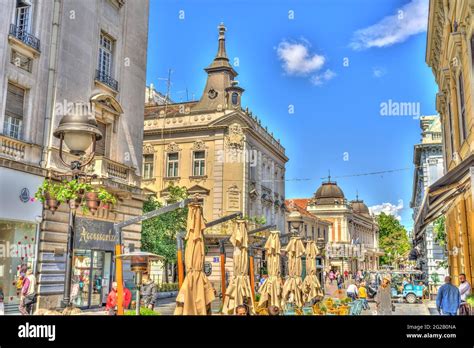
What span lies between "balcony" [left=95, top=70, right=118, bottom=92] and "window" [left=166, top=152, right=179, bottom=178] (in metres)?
19.9

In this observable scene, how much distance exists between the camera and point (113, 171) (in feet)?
65.0

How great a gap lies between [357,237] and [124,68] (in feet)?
231

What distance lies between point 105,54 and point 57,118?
16.1ft

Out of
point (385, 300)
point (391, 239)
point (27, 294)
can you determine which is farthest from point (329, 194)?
point (27, 294)

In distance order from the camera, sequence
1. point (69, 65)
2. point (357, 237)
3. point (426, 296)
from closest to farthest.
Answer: point (69, 65) < point (426, 296) < point (357, 237)

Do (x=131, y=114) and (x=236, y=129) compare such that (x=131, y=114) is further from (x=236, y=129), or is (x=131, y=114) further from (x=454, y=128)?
(x=236, y=129)

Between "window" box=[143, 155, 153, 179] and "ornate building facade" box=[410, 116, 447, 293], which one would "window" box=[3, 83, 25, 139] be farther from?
"ornate building facade" box=[410, 116, 447, 293]

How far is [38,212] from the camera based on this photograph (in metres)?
16.2

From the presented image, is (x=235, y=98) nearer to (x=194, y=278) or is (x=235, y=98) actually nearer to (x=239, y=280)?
(x=239, y=280)

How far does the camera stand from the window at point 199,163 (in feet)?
132

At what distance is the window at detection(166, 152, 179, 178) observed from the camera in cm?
4069

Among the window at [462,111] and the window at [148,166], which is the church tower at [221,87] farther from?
the window at [462,111]

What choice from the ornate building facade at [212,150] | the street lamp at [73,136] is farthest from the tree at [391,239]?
the street lamp at [73,136]
